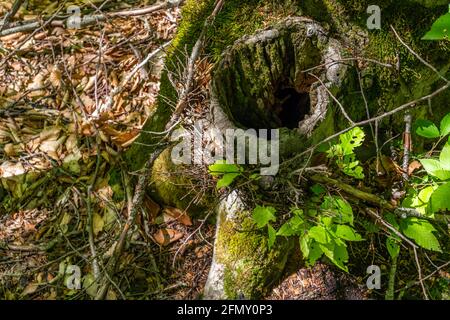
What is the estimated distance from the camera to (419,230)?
1927 millimetres

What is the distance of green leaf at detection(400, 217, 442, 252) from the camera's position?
1891 mm

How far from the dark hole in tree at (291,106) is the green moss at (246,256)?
0.72 m

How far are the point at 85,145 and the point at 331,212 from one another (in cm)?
178

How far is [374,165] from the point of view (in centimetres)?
233

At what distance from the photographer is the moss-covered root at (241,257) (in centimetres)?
217

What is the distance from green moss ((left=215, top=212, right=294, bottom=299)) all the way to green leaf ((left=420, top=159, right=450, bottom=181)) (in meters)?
0.77

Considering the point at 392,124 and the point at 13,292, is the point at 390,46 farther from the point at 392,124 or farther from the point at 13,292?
the point at 13,292

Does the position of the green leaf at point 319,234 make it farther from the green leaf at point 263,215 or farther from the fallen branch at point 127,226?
the fallen branch at point 127,226

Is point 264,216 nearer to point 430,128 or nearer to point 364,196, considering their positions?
point 364,196

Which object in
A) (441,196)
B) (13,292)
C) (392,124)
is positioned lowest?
(13,292)

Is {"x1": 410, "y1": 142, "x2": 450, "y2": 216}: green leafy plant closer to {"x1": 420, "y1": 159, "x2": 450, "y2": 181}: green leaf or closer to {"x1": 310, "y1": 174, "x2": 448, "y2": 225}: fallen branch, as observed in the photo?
{"x1": 420, "y1": 159, "x2": 450, "y2": 181}: green leaf

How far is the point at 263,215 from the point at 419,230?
72 cm

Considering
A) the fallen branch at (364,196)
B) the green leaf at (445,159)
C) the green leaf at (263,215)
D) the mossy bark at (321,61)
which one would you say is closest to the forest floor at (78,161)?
the mossy bark at (321,61)
